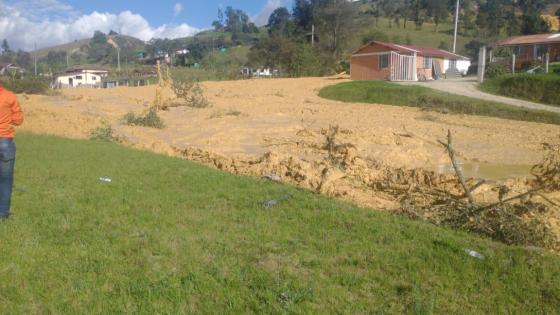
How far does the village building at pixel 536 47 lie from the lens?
43.5 m

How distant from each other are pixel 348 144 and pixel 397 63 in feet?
84.4

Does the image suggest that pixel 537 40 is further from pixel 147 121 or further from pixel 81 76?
pixel 81 76

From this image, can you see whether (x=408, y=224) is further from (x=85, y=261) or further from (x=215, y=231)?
(x=85, y=261)

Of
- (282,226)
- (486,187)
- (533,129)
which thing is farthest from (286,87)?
(282,226)

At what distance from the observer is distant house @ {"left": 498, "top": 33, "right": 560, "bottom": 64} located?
43606 millimetres

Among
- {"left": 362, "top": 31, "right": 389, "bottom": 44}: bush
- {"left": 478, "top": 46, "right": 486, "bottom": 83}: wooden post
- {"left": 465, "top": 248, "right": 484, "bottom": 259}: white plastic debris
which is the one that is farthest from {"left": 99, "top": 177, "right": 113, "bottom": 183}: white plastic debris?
{"left": 362, "top": 31, "right": 389, "bottom": 44}: bush

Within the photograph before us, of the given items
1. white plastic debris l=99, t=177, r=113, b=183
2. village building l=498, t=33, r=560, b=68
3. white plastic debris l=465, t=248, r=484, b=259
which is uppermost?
village building l=498, t=33, r=560, b=68

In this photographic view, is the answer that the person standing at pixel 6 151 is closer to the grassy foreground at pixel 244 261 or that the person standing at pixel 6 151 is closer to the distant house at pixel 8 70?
the grassy foreground at pixel 244 261

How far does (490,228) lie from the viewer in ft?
18.3

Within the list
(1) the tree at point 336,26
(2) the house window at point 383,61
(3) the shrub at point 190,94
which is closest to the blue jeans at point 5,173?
(3) the shrub at point 190,94

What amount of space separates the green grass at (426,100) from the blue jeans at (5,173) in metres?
17.3

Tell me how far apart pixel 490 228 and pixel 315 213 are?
1.98 m

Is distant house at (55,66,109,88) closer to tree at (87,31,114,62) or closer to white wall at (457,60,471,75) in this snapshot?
white wall at (457,60,471,75)

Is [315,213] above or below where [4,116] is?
below
